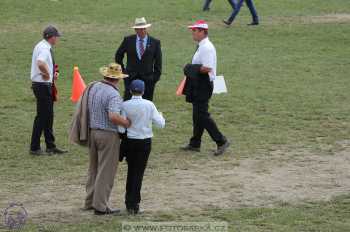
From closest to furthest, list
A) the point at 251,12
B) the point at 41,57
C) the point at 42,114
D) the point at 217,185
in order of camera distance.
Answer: the point at 217,185, the point at 41,57, the point at 42,114, the point at 251,12

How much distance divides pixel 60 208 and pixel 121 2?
715 inches

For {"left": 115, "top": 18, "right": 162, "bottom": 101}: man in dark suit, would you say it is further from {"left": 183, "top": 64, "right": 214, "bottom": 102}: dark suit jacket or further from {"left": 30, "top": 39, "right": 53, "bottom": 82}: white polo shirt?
{"left": 30, "top": 39, "right": 53, "bottom": 82}: white polo shirt

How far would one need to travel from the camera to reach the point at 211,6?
2809 cm

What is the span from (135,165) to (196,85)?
11.0 feet

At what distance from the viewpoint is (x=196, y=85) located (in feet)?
43.5

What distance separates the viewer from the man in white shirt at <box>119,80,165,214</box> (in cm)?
1003

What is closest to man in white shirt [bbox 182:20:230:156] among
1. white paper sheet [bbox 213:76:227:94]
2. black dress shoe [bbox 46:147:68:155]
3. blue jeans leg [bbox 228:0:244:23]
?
black dress shoe [bbox 46:147:68:155]

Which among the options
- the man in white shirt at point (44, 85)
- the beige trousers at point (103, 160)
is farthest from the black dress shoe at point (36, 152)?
the beige trousers at point (103, 160)

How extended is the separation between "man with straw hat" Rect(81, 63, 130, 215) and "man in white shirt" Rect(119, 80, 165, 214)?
0.11m

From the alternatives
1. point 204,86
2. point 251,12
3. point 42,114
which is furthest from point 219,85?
point 251,12

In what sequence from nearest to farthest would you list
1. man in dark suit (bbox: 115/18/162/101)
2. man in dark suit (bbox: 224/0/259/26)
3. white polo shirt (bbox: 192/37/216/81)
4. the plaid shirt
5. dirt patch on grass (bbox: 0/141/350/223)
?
the plaid shirt
dirt patch on grass (bbox: 0/141/350/223)
white polo shirt (bbox: 192/37/216/81)
man in dark suit (bbox: 115/18/162/101)
man in dark suit (bbox: 224/0/259/26)

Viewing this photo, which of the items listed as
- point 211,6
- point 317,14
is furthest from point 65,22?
point 317,14

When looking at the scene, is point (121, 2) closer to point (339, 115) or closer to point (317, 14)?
point (317, 14)

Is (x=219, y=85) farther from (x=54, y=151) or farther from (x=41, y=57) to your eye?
(x=41, y=57)
